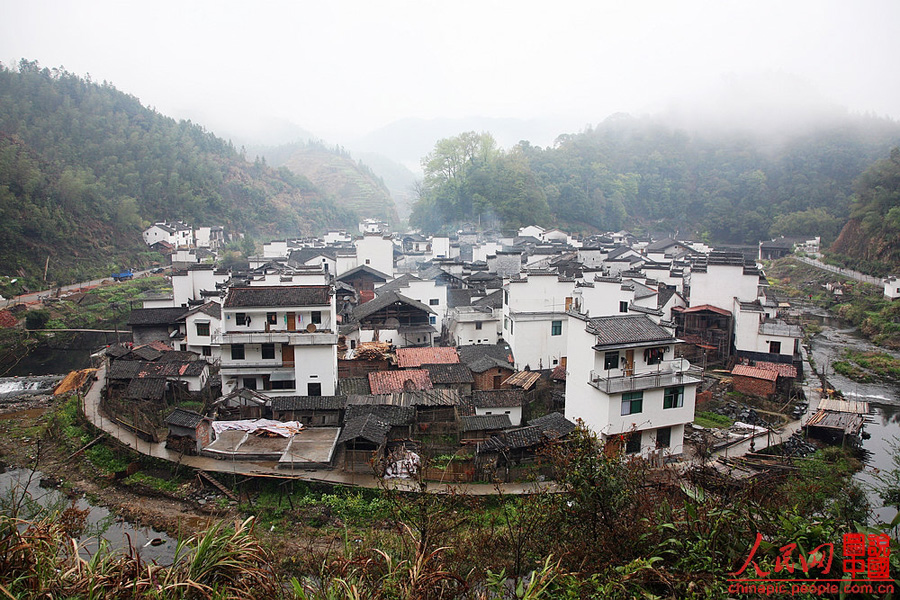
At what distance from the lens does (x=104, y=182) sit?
49625mm

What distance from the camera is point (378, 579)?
4.23m

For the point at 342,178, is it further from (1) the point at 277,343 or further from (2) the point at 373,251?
(1) the point at 277,343

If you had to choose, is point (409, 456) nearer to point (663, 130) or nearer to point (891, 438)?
point (891, 438)

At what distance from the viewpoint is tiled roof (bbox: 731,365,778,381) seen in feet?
58.5

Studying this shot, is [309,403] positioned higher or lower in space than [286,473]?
higher

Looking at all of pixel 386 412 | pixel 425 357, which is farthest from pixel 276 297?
pixel 386 412

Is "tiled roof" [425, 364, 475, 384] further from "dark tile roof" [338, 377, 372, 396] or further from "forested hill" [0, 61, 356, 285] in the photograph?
"forested hill" [0, 61, 356, 285]

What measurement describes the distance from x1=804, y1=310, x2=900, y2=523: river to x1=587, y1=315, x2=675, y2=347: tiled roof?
4.95 metres

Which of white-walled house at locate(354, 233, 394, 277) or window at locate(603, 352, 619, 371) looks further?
white-walled house at locate(354, 233, 394, 277)

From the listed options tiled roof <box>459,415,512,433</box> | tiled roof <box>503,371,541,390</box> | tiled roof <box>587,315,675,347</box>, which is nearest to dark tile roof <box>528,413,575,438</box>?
tiled roof <box>459,415,512,433</box>

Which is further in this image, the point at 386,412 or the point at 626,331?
the point at 386,412

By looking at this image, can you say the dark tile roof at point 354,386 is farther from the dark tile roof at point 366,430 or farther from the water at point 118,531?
the water at point 118,531

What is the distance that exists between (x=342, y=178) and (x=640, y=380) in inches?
3477

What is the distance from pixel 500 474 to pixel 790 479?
5.98 metres
